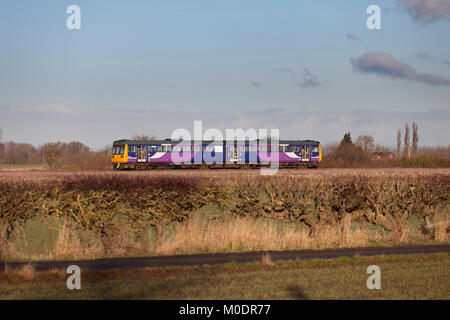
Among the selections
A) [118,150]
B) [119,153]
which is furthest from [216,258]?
[118,150]

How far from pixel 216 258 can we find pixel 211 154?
3598 cm

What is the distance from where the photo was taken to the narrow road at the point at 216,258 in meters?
12.3

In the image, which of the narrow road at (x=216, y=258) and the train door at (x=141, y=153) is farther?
the train door at (x=141, y=153)

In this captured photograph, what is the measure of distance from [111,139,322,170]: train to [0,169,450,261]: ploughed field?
30.2 m

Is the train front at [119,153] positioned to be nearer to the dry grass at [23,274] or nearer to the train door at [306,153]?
the train door at [306,153]

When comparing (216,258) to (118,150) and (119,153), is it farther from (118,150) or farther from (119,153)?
(118,150)

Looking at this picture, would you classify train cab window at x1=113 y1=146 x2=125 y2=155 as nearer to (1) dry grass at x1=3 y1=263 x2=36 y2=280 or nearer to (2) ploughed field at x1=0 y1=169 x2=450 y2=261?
(2) ploughed field at x1=0 y1=169 x2=450 y2=261

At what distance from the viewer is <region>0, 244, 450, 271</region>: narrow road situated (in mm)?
12320

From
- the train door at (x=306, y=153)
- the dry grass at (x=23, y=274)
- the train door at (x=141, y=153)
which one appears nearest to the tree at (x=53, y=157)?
the train door at (x=141, y=153)

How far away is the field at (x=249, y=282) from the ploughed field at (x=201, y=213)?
284cm

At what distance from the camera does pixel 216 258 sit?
43.9 ft
